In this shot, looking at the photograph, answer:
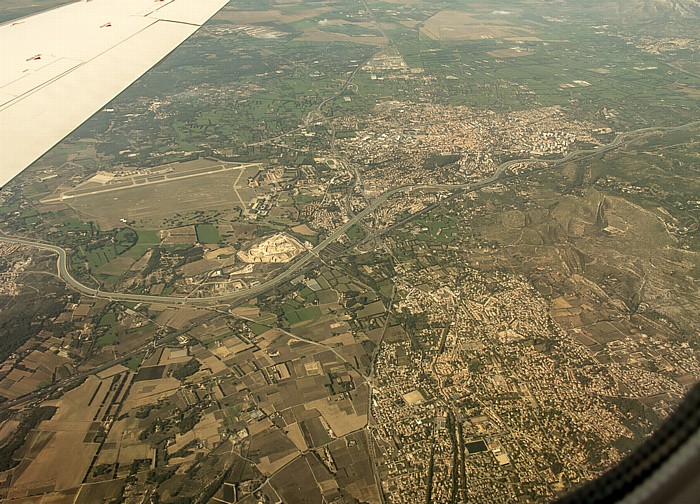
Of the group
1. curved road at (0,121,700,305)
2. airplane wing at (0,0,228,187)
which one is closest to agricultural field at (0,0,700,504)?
curved road at (0,121,700,305)

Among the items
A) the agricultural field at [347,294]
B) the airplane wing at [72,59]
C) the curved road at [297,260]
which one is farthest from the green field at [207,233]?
the airplane wing at [72,59]

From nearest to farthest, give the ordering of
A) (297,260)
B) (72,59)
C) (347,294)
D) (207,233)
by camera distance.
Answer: (72,59) < (347,294) < (297,260) < (207,233)

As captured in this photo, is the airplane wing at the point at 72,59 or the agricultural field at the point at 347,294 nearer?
the airplane wing at the point at 72,59

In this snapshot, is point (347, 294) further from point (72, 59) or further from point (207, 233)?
point (72, 59)

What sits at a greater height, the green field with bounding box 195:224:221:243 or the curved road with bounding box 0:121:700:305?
the green field with bounding box 195:224:221:243

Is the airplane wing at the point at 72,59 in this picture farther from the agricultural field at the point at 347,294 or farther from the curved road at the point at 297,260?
the curved road at the point at 297,260

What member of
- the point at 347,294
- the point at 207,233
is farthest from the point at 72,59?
the point at 207,233

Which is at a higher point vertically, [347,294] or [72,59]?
[72,59]

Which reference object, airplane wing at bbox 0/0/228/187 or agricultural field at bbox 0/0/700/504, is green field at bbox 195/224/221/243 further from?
airplane wing at bbox 0/0/228/187
